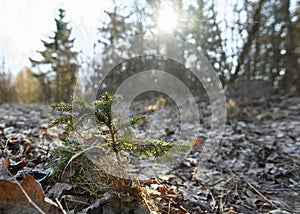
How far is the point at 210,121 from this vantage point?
12.3 ft

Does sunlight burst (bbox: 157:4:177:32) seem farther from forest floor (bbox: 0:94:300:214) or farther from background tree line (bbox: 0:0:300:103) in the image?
forest floor (bbox: 0:94:300:214)

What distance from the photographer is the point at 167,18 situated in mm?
4406

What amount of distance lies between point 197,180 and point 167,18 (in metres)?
3.51

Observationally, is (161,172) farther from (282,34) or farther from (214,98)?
(282,34)

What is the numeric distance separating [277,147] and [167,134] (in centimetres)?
126

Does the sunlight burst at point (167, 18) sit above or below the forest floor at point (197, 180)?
above

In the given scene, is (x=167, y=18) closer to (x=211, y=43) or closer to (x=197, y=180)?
(x=211, y=43)

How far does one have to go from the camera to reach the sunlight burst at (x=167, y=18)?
4.04 metres

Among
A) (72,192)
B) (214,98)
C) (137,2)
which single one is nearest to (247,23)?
(214,98)

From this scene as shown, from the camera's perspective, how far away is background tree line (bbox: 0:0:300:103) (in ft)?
14.2

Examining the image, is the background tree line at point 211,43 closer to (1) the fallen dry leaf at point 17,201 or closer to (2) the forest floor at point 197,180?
(2) the forest floor at point 197,180

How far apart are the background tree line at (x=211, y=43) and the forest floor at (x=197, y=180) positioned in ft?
6.65

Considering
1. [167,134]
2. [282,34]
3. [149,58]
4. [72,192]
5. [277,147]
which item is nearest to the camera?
[72,192]

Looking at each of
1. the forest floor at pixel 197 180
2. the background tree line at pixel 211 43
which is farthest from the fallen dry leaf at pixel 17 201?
the background tree line at pixel 211 43
